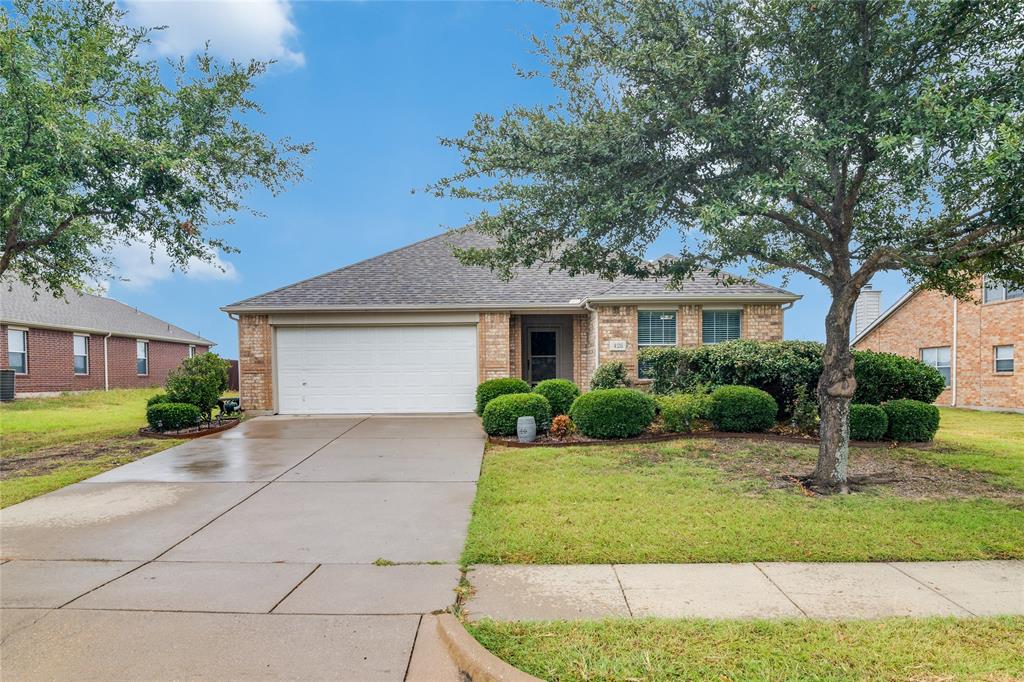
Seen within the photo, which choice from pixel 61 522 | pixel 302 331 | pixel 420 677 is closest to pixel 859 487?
pixel 420 677

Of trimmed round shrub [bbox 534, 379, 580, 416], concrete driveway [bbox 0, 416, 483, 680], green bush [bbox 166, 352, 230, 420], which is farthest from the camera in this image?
green bush [bbox 166, 352, 230, 420]

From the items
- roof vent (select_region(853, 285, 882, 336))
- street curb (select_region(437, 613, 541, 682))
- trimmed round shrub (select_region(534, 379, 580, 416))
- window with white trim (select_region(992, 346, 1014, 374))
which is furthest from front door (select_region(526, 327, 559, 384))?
roof vent (select_region(853, 285, 882, 336))

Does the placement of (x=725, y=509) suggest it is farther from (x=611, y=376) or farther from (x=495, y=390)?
(x=611, y=376)

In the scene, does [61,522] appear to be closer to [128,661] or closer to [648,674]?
[128,661]

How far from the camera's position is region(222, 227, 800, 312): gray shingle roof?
45.1 ft

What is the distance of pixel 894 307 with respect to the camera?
2081 cm

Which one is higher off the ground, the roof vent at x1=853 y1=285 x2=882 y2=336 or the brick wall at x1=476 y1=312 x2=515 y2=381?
the roof vent at x1=853 y1=285 x2=882 y2=336

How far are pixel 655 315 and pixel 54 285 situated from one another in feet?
44.8

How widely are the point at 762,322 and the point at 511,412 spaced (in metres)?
7.81

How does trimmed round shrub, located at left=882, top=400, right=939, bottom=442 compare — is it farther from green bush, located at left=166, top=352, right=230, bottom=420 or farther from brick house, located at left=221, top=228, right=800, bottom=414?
green bush, located at left=166, top=352, right=230, bottom=420

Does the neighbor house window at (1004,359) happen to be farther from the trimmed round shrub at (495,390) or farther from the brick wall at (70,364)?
the brick wall at (70,364)

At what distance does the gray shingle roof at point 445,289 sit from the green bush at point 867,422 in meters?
4.37

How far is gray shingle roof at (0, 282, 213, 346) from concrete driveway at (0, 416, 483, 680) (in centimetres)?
1393

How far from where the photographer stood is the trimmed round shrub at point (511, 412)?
32.5 feet
